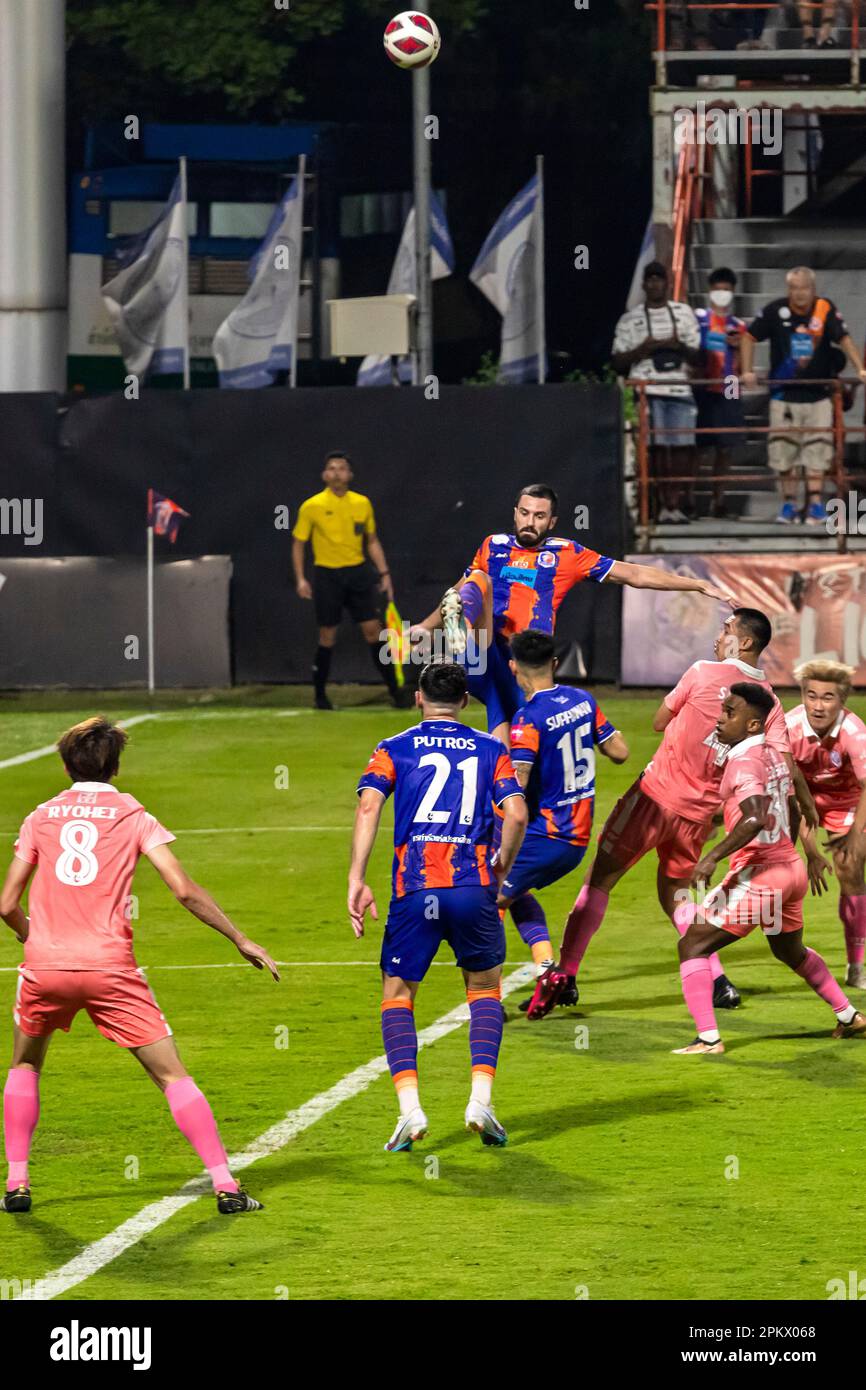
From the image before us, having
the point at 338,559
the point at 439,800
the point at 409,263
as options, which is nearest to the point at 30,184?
the point at 409,263

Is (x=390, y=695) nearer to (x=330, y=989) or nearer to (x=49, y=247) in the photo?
(x=49, y=247)

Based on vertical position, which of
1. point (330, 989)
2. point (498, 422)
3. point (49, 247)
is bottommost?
point (330, 989)

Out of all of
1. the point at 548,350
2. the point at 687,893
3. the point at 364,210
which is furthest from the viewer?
the point at 548,350

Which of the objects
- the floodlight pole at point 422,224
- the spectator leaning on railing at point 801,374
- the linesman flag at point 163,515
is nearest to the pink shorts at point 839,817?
the spectator leaning on railing at point 801,374

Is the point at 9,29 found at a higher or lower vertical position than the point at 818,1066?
higher

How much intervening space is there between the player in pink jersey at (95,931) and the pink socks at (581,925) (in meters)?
3.72

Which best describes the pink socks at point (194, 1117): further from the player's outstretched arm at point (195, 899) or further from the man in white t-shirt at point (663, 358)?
the man in white t-shirt at point (663, 358)

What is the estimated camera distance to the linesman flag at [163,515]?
80.4ft

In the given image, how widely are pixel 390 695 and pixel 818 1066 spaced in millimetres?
13659

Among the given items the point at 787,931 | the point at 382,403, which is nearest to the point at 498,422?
the point at 382,403

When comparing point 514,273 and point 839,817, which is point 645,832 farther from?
point 514,273

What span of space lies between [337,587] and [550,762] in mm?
11487

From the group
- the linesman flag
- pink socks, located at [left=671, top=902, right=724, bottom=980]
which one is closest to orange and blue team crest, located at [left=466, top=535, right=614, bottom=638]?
pink socks, located at [left=671, top=902, right=724, bottom=980]

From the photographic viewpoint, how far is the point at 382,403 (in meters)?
24.5
